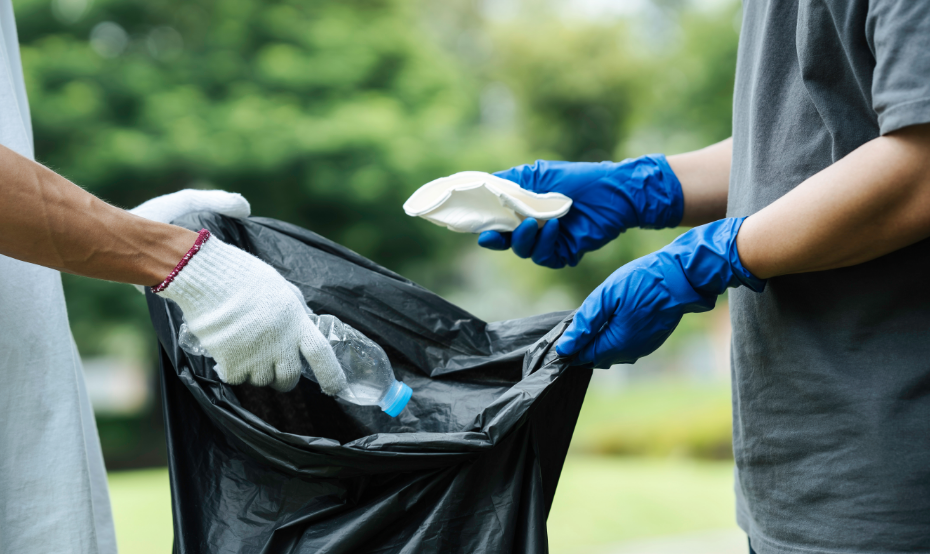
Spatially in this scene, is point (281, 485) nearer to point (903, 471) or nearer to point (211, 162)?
point (903, 471)

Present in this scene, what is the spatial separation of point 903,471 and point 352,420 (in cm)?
82

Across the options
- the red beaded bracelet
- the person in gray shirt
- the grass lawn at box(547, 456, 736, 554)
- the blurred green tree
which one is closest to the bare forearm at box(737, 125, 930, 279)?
the person in gray shirt

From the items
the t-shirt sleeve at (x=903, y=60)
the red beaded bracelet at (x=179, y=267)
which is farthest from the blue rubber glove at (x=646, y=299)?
the red beaded bracelet at (x=179, y=267)

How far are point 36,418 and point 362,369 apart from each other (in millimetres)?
477

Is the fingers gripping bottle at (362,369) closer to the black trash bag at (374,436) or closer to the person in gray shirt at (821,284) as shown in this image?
the black trash bag at (374,436)

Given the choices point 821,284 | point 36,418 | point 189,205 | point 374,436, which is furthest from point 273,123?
point 821,284

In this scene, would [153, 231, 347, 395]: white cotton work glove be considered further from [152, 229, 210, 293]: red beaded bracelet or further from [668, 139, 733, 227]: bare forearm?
[668, 139, 733, 227]: bare forearm

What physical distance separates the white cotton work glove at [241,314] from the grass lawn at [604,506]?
334cm

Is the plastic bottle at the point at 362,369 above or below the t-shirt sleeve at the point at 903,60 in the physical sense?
below

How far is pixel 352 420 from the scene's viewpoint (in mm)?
1119

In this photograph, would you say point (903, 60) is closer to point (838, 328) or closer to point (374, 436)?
point (838, 328)

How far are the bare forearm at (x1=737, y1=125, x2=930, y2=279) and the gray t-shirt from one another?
0.04 meters

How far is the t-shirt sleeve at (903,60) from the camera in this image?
730mm

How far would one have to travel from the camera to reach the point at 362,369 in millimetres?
1111
